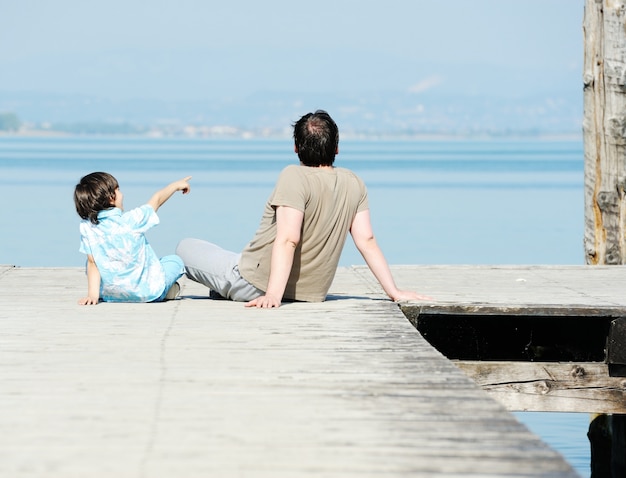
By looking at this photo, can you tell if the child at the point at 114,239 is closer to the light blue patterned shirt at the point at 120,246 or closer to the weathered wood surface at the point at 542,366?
the light blue patterned shirt at the point at 120,246

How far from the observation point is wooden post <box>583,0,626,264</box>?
10.3 m

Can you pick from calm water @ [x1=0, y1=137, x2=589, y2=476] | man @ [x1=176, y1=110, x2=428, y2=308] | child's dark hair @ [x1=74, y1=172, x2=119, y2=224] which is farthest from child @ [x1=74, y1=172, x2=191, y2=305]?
calm water @ [x1=0, y1=137, x2=589, y2=476]

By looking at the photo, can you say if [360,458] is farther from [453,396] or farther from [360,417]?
[453,396]

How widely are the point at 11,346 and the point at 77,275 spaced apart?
3609 millimetres

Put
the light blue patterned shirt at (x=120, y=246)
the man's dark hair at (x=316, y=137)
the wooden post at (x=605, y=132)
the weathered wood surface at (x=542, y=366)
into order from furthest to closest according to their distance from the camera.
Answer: the wooden post at (x=605, y=132) → the light blue patterned shirt at (x=120, y=246) → the weathered wood surface at (x=542, y=366) → the man's dark hair at (x=316, y=137)

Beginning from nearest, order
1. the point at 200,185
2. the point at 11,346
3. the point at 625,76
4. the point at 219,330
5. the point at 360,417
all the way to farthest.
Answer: the point at 360,417, the point at 11,346, the point at 219,330, the point at 625,76, the point at 200,185

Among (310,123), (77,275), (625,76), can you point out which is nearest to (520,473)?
(310,123)

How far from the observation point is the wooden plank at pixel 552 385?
7234mm

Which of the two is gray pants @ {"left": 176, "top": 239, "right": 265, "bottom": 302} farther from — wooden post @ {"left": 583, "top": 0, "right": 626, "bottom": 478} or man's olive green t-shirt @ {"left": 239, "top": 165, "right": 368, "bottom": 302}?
wooden post @ {"left": 583, "top": 0, "right": 626, "bottom": 478}

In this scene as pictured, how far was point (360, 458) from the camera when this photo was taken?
378 cm

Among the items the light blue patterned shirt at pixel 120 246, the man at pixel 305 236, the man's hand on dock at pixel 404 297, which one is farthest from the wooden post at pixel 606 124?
the light blue patterned shirt at pixel 120 246

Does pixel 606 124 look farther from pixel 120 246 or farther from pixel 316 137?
pixel 120 246

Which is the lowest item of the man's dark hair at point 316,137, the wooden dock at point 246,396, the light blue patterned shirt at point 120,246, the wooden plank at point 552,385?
the wooden plank at point 552,385

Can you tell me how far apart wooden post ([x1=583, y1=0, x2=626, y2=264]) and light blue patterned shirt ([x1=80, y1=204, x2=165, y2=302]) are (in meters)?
4.85
